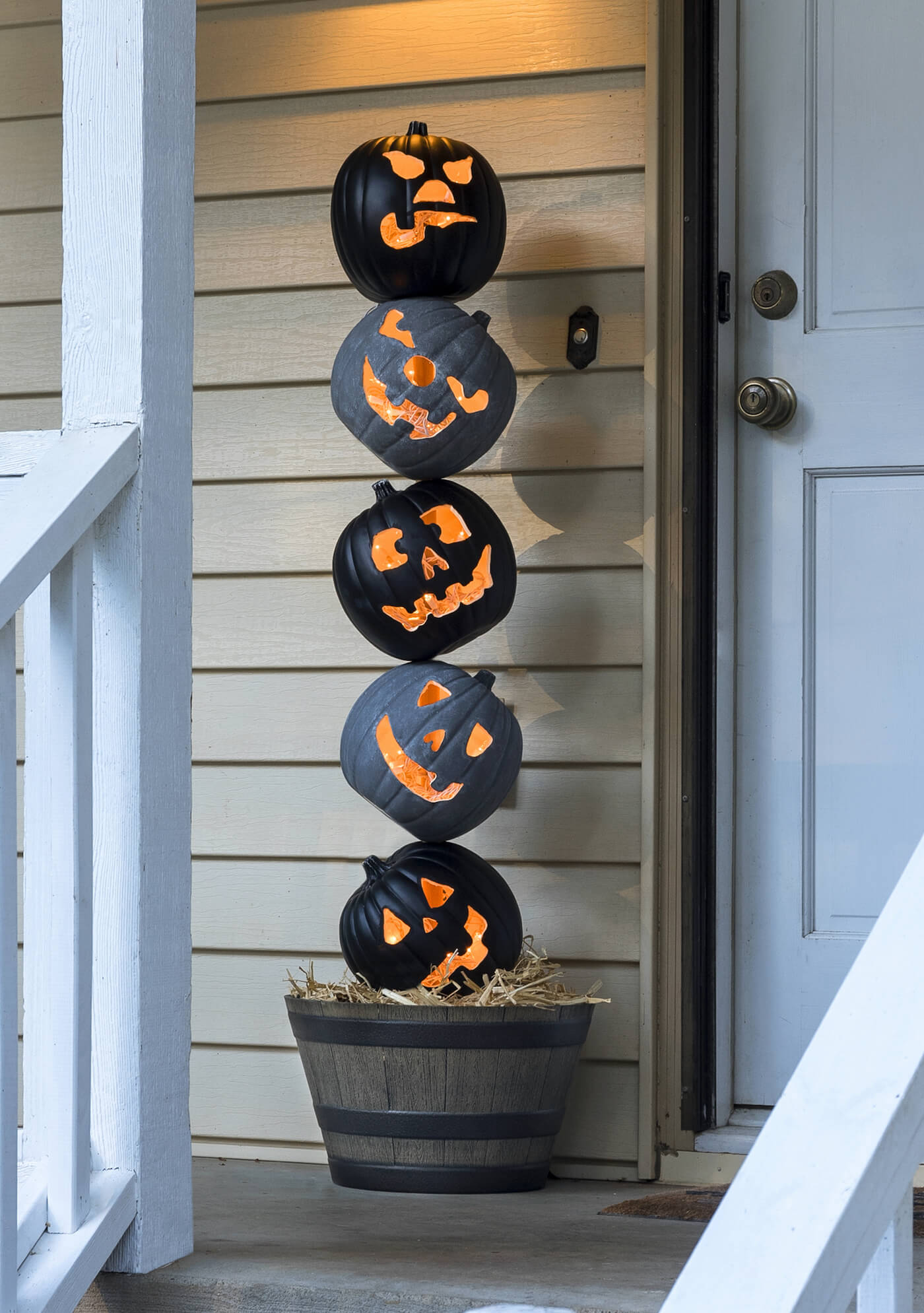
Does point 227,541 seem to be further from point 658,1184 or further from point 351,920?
point 658,1184

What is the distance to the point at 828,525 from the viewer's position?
239 cm

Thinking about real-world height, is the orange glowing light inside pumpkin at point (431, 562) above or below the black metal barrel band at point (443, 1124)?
above

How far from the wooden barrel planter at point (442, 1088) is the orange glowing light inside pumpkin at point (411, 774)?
307mm

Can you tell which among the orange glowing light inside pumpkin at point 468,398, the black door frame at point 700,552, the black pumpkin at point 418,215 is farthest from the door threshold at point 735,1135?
the black pumpkin at point 418,215

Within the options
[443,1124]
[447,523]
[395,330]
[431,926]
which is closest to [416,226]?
[395,330]

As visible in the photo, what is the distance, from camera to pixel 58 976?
1.45 m

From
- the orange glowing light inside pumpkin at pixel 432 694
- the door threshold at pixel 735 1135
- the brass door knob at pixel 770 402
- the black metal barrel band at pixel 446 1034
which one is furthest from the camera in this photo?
the brass door knob at pixel 770 402

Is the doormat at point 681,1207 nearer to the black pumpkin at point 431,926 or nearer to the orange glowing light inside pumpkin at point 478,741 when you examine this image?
the black pumpkin at point 431,926

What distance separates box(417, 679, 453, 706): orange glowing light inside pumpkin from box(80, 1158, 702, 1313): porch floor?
0.71 metres

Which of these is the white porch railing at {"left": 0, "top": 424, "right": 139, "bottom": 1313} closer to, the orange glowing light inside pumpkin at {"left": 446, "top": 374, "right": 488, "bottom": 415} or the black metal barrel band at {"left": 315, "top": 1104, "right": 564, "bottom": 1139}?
the black metal barrel band at {"left": 315, "top": 1104, "right": 564, "bottom": 1139}

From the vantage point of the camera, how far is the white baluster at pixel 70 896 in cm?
145

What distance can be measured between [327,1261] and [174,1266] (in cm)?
17

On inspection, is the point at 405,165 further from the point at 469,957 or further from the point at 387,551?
the point at 469,957

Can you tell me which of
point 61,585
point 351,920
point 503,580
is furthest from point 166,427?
point 351,920
